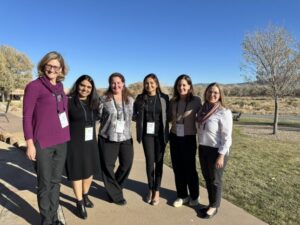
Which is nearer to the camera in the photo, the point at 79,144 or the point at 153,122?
the point at 79,144

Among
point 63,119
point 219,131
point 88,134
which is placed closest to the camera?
point 63,119

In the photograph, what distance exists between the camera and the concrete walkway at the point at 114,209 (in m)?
3.74

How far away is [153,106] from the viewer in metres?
4.21

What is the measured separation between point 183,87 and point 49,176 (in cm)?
207

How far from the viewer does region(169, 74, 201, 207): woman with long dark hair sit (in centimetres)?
409

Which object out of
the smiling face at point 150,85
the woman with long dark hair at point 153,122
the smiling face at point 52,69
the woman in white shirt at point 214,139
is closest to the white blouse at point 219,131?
the woman in white shirt at point 214,139

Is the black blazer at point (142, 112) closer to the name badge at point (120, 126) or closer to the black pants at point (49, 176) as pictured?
the name badge at point (120, 126)

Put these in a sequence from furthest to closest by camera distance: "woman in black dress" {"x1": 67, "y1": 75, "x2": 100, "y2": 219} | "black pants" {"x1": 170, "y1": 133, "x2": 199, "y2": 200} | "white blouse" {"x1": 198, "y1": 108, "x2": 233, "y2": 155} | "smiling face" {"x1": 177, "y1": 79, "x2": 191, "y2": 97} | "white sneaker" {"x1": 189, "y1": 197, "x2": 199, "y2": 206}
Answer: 1. "white sneaker" {"x1": 189, "y1": 197, "x2": 199, "y2": 206}
2. "black pants" {"x1": 170, "y1": 133, "x2": 199, "y2": 200}
3. "smiling face" {"x1": 177, "y1": 79, "x2": 191, "y2": 97}
4. "woman in black dress" {"x1": 67, "y1": 75, "x2": 100, "y2": 219}
5. "white blouse" {"x1": 198, "y1": 108, "x2": 233, "y2": 155}

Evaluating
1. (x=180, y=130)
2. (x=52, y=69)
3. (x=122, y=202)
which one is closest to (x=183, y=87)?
(x=180, y=130)

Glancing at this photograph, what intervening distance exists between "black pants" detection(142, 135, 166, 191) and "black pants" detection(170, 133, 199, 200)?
7.0 inches

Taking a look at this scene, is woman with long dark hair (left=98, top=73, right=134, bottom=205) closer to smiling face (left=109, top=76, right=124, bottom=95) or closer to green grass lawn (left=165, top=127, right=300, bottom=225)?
smiling face (left=109, top=76, right=124, bottom=95)

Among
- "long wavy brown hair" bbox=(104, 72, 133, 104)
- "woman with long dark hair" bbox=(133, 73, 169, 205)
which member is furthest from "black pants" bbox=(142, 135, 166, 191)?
"long wavy brown hair" bbox=(104, 72, 133, 104)

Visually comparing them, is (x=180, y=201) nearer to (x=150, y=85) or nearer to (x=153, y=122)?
(x=153, y=122)

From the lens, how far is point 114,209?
4090mm
